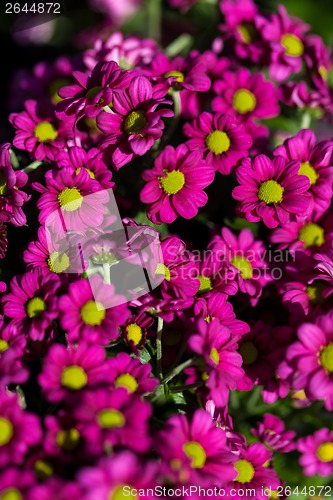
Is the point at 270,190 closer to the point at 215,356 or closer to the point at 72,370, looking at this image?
the point at 215,356

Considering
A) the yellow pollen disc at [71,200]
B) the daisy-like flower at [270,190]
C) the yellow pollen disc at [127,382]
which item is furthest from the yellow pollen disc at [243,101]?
the yellow pollen disc at [127,382]

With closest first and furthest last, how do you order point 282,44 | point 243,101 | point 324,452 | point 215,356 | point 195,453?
point 195,453 < point 215,356 < point 324,452 < point 243,101 < point 282,44

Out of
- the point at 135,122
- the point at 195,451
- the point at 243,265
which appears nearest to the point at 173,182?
the point at 135,122

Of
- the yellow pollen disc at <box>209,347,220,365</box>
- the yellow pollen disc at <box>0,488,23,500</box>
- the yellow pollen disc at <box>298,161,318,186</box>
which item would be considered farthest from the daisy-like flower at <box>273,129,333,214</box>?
the yellow pollen disc at <box>0,488,23,500</box>

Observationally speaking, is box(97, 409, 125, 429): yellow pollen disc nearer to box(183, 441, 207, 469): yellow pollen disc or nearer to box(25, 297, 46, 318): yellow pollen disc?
box(183, 441, 207, 469): yellow pollen disc

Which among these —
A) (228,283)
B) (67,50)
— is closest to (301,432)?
(228,283)

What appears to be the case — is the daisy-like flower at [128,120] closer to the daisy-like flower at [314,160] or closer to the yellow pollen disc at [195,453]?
the daisy-like flower at [314,160]

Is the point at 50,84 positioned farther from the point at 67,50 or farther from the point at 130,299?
the point at 130,299
